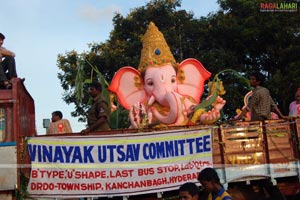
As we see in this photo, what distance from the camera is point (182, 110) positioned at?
11727 millimetres

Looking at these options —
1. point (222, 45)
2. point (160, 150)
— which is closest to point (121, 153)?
point (160, 150)

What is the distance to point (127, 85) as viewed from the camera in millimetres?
12477

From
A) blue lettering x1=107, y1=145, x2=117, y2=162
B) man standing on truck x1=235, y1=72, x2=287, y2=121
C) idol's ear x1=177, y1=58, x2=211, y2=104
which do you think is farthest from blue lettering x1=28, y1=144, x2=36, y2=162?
idol's ear x1=177, y1=58, x2=211, y2=104

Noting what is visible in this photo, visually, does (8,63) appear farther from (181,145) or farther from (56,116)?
(181,145)

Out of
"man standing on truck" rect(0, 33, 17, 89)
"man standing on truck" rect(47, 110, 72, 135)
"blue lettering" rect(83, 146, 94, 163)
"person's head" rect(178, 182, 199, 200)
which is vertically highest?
"man standing on truck" rect(0, 33, 17, 89)

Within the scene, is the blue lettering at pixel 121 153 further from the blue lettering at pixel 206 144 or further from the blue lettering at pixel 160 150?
the blue lettering at pixel 206 144

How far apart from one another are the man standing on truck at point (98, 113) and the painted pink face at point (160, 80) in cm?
541

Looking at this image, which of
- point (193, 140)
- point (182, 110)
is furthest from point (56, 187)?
point (182, 110)

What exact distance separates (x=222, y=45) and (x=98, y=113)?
1531 centimetres

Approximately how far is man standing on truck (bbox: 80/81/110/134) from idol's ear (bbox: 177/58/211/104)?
6010 mm

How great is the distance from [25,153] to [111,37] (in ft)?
56.4

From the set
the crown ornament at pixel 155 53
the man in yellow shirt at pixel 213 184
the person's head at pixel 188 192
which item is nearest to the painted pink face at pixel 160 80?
the crown ornament at pixel 155 53

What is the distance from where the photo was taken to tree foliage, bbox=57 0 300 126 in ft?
63.1

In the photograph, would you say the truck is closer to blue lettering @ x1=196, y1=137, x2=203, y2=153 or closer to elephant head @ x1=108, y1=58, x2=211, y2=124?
blue lettering @ x1=196, y1=137, x2=203, y2=153
